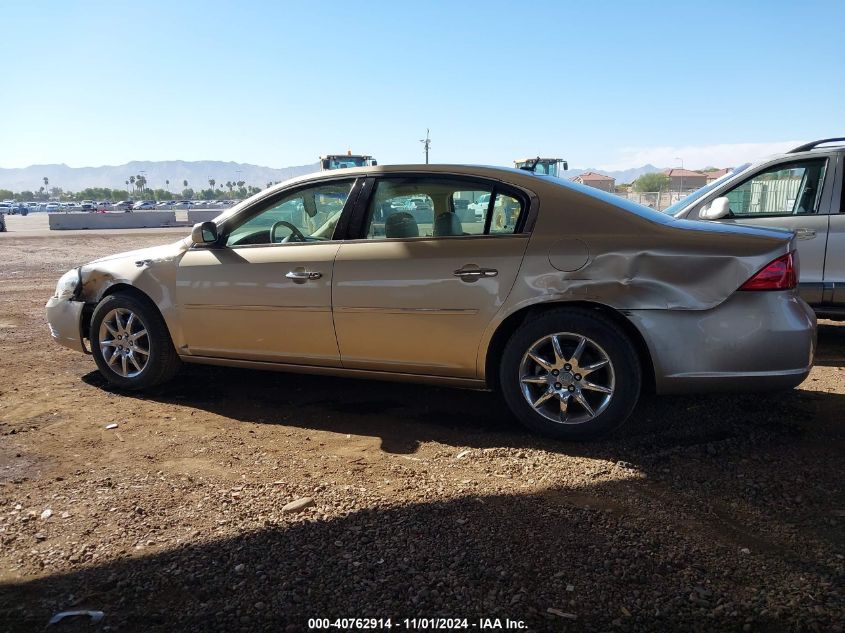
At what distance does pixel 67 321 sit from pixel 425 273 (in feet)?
10.3

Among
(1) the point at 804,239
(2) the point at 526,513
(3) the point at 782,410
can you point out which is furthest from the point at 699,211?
(2) the point at 526,513

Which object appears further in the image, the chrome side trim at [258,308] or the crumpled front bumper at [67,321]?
the crumpled front bumper at [67,321]

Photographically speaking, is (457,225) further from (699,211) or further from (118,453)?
(699,211)

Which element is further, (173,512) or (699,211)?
(699,211)

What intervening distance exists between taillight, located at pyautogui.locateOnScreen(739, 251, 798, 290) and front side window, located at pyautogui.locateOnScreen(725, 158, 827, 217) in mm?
2803

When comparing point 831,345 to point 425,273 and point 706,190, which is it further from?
point 425,273

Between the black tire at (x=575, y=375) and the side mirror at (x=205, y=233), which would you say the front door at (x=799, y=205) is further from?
the side mirror at (x=205, y=233)

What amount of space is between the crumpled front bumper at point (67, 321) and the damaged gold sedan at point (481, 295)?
1.52 ft

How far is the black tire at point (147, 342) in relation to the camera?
484 cm

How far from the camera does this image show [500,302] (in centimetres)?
382

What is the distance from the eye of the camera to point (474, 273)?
387cm

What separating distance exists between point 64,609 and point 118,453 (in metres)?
1.58

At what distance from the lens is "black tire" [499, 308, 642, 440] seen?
3.64 meters

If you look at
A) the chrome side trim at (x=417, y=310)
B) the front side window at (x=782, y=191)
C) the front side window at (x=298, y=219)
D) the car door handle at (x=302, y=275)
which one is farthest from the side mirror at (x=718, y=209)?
the car door handle at (x=302, y=275)
